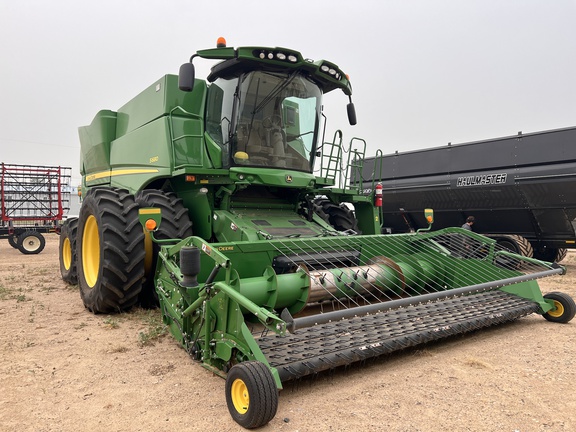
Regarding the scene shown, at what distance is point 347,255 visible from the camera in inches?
148

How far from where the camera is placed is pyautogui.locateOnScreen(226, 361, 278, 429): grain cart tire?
76.5 inches

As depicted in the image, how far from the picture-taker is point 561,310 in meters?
3.78

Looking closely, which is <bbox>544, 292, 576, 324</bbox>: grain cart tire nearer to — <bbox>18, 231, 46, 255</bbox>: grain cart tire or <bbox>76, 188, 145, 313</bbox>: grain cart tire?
<bbox>76, 188, 145, 313</bbox>: grain cart tire

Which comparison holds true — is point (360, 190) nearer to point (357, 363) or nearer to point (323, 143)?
point (323, 143)

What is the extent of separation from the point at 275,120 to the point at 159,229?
1.66 m

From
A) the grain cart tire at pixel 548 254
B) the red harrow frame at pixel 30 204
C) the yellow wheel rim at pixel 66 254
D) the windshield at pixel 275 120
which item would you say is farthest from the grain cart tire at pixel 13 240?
the grain cart tire at pixel 548 254

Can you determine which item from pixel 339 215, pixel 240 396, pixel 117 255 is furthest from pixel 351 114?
pixel 240 396

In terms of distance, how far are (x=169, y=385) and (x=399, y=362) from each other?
1.48m

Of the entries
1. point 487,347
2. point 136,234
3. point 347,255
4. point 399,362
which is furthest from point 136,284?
point 487,347

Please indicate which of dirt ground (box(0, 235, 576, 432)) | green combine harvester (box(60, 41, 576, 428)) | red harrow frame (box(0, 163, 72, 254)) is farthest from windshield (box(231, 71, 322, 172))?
red harrow frame (box(0, 163, 72, 254))

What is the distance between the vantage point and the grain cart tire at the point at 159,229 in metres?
3.90

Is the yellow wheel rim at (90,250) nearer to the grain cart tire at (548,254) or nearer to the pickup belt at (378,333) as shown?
the pickup belt at (378,333)

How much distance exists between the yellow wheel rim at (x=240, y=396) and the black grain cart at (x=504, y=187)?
16.7 ft

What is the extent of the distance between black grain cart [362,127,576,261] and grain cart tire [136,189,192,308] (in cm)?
Result: 361
